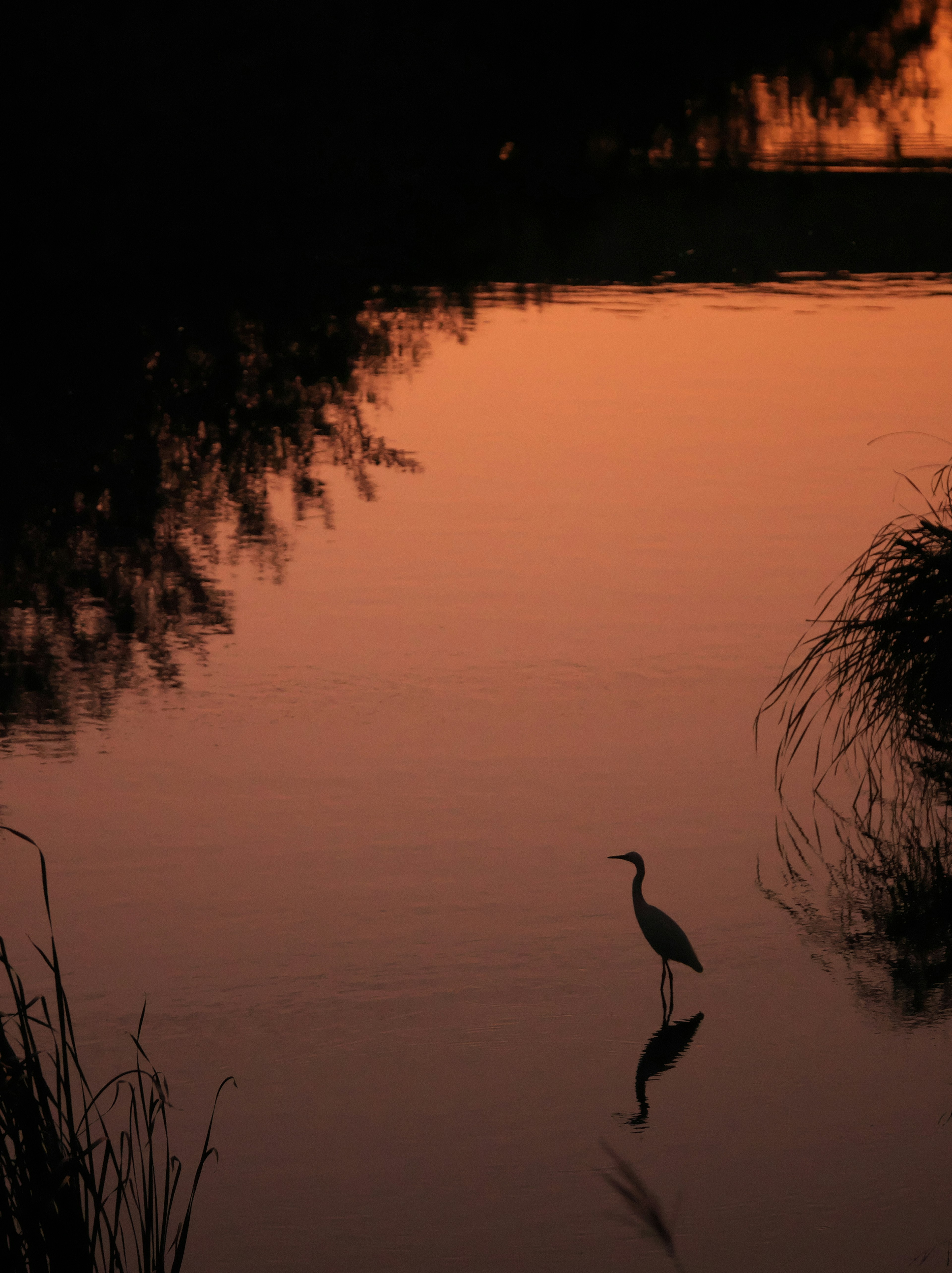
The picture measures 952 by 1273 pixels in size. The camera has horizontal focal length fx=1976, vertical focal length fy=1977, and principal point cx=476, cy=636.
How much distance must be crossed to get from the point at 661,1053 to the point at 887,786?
2.21 m

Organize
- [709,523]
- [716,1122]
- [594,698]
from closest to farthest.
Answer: [716,1122]
[594,698]
[709,523]

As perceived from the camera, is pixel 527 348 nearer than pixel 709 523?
No

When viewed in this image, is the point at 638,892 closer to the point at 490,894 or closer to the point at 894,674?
the point at 490,894

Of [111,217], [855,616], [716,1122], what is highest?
[111,217]

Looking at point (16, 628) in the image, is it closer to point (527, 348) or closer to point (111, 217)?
point (527, 348)

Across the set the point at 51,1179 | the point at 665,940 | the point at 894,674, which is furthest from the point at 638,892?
the point at 51,1179

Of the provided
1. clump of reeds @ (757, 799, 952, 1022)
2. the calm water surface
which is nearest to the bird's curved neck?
the calm water surface

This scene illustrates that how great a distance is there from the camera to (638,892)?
5.33m

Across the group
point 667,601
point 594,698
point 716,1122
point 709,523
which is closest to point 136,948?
point 716,1122

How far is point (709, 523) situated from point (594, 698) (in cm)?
293

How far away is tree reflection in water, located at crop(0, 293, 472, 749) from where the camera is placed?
8.17 metres

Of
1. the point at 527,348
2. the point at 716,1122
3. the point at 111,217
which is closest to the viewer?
the point at 716,1122

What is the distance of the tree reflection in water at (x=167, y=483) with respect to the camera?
8172 mm

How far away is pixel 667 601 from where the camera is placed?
892 cm
